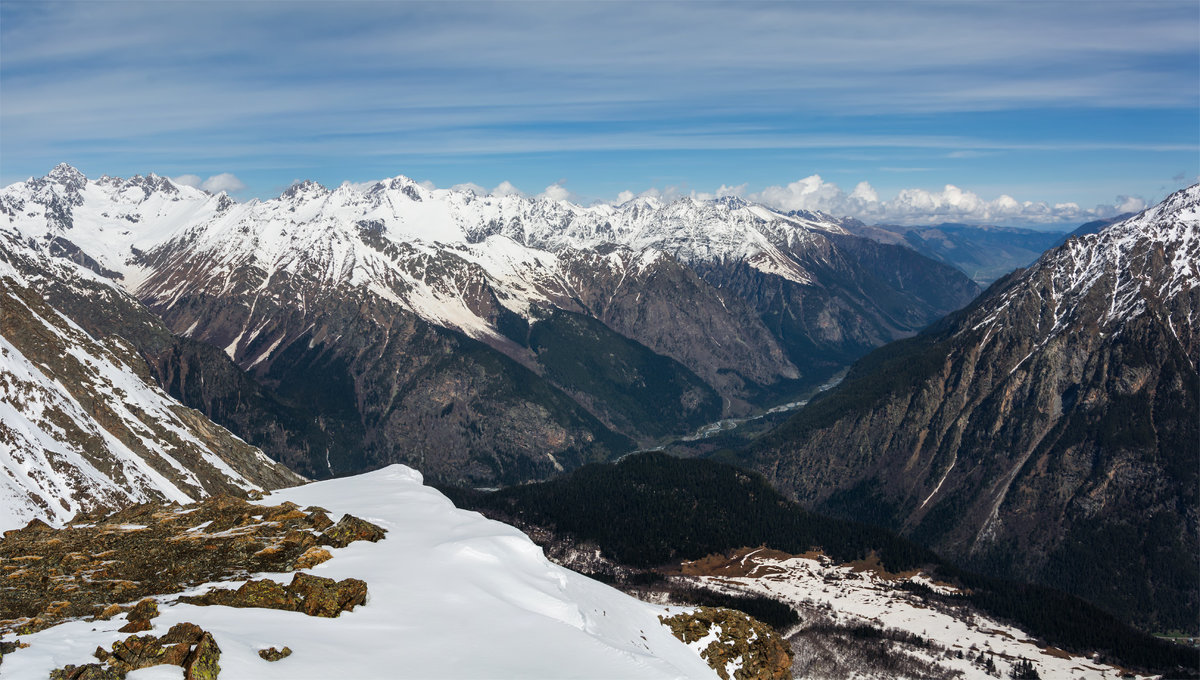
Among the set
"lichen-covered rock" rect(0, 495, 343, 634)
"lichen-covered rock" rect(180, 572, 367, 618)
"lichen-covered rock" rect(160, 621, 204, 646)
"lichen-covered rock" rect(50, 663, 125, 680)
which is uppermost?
"lichen-covered rock" rect(160, 621, 204, 646)

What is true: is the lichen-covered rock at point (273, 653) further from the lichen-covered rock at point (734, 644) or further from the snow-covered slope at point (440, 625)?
the lichen-covered rock at point (734, 644)

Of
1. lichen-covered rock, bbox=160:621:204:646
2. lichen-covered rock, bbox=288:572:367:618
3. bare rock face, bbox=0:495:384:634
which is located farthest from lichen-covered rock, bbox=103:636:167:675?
lichen-covered rock, bbox=288:572:367:618

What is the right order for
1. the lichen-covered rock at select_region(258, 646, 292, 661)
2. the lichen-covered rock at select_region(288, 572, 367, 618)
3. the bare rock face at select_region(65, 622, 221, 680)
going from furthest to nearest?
the lichen-covered rock at select_region(288, 572, 367, 618) < the lichen-covered rock at select_region(258, 646, 292, 661) < the bare rock face at select_region(65, 622, 221, 680)

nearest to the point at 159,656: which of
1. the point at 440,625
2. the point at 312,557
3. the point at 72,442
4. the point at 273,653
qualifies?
the point at 273,653

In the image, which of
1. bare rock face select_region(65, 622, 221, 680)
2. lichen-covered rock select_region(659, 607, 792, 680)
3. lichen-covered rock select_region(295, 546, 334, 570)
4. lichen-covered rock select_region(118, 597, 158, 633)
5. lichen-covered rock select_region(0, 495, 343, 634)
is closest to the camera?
bare rock face select_region(65, 622, 221, 680)

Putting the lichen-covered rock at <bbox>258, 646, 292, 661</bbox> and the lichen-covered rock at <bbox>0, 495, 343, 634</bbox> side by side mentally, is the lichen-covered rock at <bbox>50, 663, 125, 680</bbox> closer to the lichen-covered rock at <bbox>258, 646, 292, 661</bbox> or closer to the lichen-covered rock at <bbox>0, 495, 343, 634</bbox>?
the lichen-covered rock at <bbox>0, 495, 343, 634</bbox>

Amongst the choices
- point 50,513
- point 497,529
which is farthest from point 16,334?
point 497,529

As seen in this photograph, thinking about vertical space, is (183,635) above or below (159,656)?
above

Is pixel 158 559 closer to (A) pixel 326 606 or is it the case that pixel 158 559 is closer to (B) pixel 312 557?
(B) pixel 312 557
